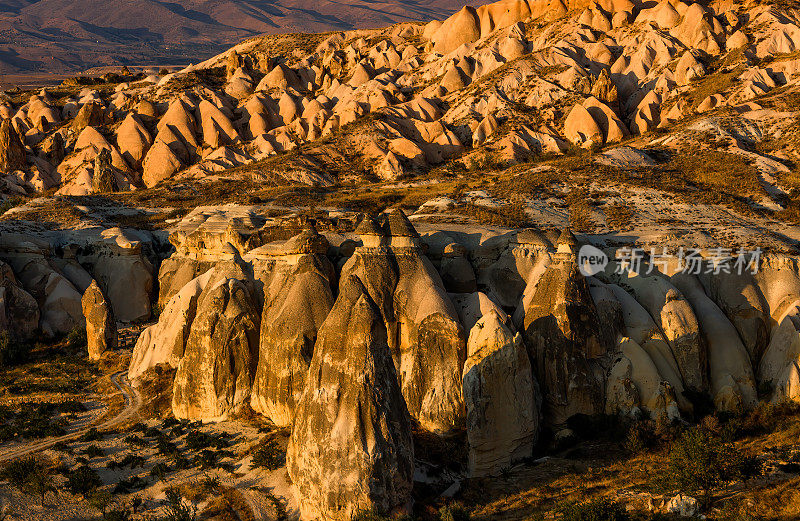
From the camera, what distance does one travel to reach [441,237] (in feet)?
97.1

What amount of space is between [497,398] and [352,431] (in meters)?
5.84

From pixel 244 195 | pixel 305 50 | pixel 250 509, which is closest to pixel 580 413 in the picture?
pixel 250 509

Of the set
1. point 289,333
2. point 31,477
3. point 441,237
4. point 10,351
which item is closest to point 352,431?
point 289,333

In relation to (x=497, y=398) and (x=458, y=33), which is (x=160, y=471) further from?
(x=458, y=33)

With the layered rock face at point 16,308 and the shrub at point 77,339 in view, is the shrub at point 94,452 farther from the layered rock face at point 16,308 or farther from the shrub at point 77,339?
the layered rock face at point 16,308

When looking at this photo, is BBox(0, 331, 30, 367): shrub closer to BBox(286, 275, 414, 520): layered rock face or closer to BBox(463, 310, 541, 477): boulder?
BBox(286, 275, 414, 520): layered rock face

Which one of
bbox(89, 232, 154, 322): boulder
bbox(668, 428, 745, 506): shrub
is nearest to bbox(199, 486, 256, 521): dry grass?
bbox(668, 428, 745, 506): shrub

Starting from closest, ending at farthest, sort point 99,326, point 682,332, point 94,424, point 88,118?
point 94,424 → point 682,332 → point 99,326 → point 88,118

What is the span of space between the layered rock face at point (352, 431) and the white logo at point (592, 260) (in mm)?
13499

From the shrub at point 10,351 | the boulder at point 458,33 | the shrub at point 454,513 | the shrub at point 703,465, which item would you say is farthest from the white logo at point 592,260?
the boulder at point 458,33

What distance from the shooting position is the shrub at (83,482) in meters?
17.6

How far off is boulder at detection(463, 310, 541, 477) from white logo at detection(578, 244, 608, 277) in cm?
836

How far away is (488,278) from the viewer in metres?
27.5

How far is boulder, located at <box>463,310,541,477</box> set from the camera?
62.7 feet
